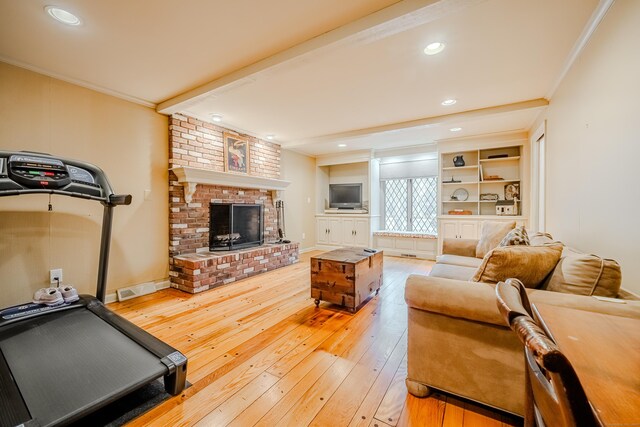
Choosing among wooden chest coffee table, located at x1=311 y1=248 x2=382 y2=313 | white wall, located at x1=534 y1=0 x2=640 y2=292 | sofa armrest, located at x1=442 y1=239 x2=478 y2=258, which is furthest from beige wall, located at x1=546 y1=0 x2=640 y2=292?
wooden chest coffee table, located at x1=311 y1=248 x2=382 y2=313

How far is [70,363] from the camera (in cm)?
159

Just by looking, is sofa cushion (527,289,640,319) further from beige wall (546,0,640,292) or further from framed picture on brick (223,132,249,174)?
framed picture on brick (223,132,249,174)

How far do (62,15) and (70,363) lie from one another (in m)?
2.30

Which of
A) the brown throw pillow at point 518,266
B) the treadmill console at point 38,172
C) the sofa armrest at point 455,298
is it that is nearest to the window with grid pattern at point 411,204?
the brown throw pillow at point 518,266

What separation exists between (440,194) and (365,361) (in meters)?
4.13

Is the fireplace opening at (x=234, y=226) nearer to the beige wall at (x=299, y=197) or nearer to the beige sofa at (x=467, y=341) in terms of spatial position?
the beige wall at (x=299, y=197)

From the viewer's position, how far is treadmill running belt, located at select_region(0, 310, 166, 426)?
1308 mm

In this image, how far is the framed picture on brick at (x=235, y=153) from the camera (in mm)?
4312

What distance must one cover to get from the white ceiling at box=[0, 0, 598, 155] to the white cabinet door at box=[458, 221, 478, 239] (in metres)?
1.94

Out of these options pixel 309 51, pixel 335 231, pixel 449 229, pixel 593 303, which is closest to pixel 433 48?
pixel 309 51

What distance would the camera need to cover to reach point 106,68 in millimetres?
2553

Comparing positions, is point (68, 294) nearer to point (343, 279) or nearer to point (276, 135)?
point (343, 279)

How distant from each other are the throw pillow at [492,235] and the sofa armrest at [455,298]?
1926 mm

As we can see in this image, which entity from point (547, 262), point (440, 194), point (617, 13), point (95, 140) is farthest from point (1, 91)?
point (440, 194)
